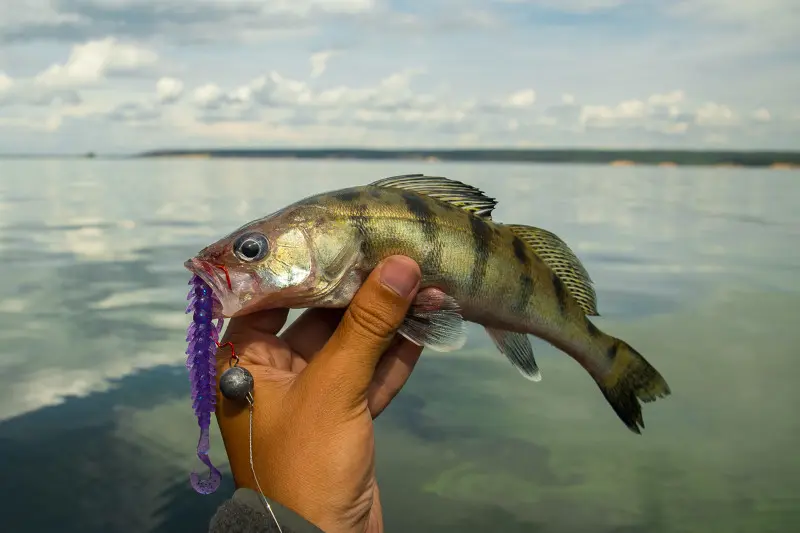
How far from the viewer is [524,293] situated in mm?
3846

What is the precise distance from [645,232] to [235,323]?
56.2ft

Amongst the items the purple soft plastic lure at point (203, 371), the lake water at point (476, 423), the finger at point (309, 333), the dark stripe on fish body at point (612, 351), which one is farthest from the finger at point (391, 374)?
the lake water at point (476, 423)

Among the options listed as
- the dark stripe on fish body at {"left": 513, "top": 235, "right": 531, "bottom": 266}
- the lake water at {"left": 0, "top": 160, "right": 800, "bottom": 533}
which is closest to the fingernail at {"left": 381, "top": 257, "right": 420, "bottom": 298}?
the dark stripe on fish body at {"left": 513, "top": 235, "right": 531, "bottom": 266}

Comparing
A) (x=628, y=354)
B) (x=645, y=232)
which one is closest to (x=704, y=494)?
(x=628, y=354)

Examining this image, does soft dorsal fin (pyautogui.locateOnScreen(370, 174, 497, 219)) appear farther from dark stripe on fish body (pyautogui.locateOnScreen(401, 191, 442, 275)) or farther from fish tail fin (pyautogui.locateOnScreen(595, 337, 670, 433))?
fish tail fin (pyautogui.locateOnScreen(595, 337, 670, 433))

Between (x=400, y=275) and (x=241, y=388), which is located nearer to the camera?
(x=241, y=388)

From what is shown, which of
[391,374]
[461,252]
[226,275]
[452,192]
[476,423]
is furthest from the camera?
[476,423]

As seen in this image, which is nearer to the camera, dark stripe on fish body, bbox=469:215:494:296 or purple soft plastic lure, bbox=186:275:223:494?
purple soft plastic lure, bbox=186:275:223:494

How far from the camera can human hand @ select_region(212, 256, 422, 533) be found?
125 inches

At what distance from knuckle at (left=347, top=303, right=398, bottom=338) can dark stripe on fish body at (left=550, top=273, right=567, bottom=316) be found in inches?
43.9

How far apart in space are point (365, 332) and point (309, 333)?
0.96 meters

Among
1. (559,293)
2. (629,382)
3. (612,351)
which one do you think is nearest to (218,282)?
(559,293)

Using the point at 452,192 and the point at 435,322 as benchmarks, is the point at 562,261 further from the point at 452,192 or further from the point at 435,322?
the point at 435,322

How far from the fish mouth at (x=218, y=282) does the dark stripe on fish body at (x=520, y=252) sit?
1446 millimetres
